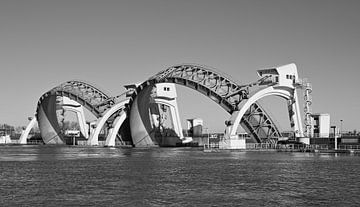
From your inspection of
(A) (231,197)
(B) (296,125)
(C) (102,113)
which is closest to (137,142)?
(C) (102,113)

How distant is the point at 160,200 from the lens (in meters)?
33.3

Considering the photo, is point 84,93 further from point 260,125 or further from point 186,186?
point 186,186

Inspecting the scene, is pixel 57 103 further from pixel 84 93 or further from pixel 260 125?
pixel 260 125

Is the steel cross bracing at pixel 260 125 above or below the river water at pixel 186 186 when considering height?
above

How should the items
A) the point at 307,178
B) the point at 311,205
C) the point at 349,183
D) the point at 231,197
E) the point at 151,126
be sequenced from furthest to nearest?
the point at 151,126, the point at 307,178, the point at 349,183, the point at 231,197, the point at 311,205

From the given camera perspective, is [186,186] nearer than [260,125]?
Yes

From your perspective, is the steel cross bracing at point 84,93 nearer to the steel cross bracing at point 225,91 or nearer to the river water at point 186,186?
the steel cross bracing at point 225,91

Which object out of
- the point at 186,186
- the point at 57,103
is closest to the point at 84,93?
the point at 57,103

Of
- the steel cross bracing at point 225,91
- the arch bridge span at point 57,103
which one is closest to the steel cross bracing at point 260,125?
the steel cross bracing at point 225,91

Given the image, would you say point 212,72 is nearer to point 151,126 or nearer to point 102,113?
point 151,126

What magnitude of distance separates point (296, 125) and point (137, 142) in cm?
4124

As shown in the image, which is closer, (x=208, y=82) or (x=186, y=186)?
(x=186, y=186)

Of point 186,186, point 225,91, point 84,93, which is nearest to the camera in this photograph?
point 186,186

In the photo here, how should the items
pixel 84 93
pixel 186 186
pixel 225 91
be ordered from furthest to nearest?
pixel 84 93 < pixel 225 91 < pixel 186 186
